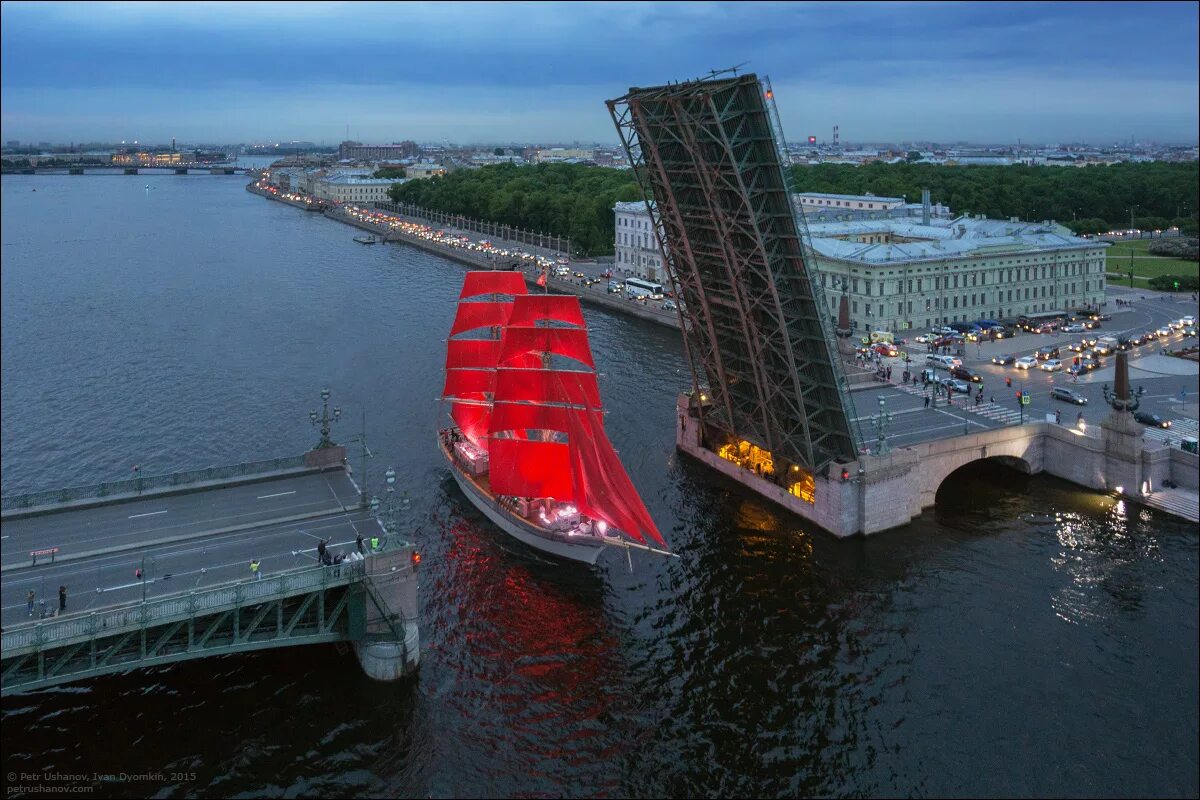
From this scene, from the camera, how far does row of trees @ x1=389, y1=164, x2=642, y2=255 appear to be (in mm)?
129375

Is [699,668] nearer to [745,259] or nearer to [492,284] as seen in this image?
[745,259]

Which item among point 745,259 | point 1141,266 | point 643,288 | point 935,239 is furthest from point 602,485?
point 1141,266

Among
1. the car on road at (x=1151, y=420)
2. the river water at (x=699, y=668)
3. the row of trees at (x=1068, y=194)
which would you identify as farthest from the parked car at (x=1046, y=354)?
the row of trees at (x=1068, y=194)

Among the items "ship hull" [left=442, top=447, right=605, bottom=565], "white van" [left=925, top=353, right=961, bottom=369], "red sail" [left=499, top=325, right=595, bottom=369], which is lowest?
"ship hull" [left=442, top=447, right=605, bottom=565]

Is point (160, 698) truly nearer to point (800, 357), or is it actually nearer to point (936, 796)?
point (936, 796)

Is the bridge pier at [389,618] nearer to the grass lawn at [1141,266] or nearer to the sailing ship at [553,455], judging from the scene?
the sailing ship at [553,455]

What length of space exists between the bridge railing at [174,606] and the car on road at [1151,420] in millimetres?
39335

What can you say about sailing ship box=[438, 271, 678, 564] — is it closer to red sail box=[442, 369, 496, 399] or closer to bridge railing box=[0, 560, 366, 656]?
red sail box=[442, 369, 496, 399]

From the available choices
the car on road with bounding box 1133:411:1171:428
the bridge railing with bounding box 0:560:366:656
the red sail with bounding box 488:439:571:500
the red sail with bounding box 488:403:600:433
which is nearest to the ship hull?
the red sail with bounding box 488:439:571:500

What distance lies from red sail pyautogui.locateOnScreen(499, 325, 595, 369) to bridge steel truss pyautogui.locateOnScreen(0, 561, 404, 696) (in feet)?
50.5

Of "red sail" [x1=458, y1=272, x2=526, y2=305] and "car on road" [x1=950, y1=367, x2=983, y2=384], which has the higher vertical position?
"red sail" [x1=458, y1=272, x2=526, y2=305]

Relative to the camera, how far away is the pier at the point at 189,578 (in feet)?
82.9

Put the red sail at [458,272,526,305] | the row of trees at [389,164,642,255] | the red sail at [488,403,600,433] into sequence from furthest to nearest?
the row of trees at [389,164,642,255], the red sail at [458,272,526,305], the red sail at [488,403,600,433]

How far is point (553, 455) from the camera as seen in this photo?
39094 millimetres
